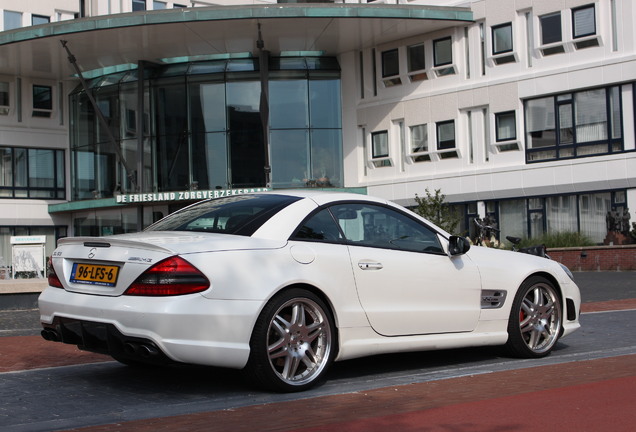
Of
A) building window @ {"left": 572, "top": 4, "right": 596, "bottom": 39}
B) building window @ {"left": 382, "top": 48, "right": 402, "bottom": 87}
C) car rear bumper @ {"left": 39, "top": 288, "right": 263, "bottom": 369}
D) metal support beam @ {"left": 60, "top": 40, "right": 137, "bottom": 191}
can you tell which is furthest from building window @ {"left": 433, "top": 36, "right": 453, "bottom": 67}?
car rear bumper @ {"left": 39, "top": 288, "right": 263, "bottom": 369}

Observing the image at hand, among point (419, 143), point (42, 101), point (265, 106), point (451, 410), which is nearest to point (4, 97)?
point (42, 101)

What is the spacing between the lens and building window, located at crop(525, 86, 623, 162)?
101ft

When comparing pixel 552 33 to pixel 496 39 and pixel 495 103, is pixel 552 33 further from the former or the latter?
pixel 495 103

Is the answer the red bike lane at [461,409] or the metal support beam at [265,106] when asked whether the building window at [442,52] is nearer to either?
the metal support beam at [265,106]

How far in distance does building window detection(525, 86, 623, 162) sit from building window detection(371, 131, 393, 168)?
22.1 feet

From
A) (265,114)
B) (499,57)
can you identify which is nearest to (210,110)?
(265,114)

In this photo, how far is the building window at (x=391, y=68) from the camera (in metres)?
37.1

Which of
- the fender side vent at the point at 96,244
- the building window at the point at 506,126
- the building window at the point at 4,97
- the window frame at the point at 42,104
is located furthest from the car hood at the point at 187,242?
the window frame at the point at 42,104

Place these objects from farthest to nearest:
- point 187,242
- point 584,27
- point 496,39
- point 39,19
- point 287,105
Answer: point 39,19 → point 287,105 → point 496,39 → point 584,27 → point 187,242

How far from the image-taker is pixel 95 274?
5977 mm

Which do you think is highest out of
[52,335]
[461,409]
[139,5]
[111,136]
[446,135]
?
[139,5]

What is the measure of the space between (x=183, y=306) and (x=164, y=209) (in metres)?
34.8

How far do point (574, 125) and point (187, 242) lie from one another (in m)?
28.0

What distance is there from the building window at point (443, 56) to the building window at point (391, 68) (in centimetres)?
187
